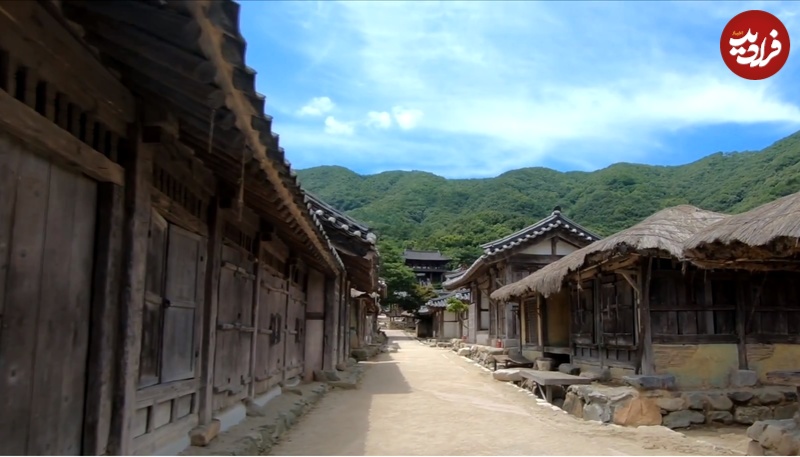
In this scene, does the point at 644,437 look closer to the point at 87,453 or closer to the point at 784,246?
the point at 784,246

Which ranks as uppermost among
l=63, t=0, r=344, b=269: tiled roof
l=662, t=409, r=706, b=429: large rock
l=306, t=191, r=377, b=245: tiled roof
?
l=306, t=191, r=377, b=245: tiled roof

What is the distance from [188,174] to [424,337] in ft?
167

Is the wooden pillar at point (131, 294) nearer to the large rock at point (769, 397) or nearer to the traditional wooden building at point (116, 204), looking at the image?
the traditional wooden building at point (116, 204)

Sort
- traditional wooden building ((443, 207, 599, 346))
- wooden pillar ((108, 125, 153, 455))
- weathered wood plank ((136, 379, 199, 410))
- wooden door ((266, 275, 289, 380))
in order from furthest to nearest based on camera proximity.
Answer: traditional wooden building ((443, 207, 599, 346)) < wooden door ((266, 275, 289, 380)) < weathered wood plank ((136, 379, 199, 410)) < wooden pillar ((108, 125, 153, 455))

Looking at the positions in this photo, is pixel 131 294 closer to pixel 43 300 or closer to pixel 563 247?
pixel 43 300

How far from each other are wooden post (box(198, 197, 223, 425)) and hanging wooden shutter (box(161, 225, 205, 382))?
7.0 inches

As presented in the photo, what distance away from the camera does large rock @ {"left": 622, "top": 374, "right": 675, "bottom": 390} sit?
11242mm

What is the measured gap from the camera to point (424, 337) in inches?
2173

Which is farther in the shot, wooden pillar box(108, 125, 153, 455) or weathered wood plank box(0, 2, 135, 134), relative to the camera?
wooden pillar box(108, 125, 153, 455)

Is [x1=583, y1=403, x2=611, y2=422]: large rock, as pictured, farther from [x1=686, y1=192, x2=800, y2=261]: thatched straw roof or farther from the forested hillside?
the forested hillside

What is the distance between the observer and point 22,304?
3.21 meters

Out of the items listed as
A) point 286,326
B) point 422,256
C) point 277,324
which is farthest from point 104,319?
point 422,256

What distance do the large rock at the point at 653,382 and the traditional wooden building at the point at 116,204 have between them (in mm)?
7908

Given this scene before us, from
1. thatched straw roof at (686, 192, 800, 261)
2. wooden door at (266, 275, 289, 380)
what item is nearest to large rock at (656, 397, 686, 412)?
thatched straw roof at (686, 192, 800, 261)
